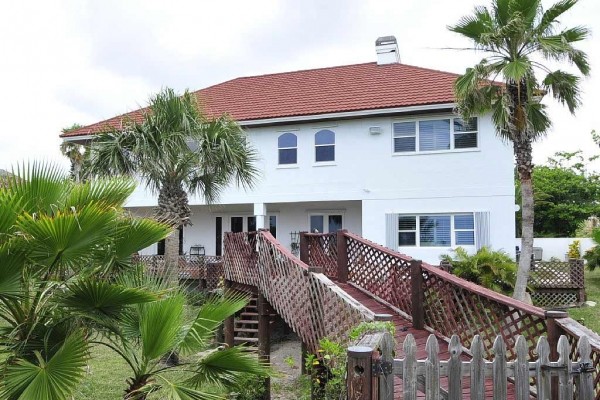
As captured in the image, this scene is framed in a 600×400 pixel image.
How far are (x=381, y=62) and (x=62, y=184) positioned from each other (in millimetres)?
17918

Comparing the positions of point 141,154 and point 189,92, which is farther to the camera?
point 189,92

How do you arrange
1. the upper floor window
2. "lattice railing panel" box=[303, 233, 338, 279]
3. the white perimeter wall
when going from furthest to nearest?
the white perimeter wall, the upper floor window, "lattice railing panel" box=[303, 233, 338, 279]

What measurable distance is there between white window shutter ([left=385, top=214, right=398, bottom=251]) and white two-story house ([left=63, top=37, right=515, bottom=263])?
3cm

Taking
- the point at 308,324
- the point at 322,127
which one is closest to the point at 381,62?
the point at 322,127

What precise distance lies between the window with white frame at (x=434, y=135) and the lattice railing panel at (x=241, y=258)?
666 centimetres

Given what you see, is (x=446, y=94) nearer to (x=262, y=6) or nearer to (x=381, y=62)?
(x=381, y=62)

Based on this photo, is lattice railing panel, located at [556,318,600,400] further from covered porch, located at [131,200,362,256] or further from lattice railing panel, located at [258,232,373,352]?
covered porch, located at [131,200,362,256]

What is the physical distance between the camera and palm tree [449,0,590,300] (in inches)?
467

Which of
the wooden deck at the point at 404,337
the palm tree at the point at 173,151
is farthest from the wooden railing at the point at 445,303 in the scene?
the palm tree at the point at 173,151

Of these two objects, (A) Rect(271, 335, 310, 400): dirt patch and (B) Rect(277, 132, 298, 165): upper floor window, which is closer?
(A) Rect(271, 335, 310, 400): dirt patch

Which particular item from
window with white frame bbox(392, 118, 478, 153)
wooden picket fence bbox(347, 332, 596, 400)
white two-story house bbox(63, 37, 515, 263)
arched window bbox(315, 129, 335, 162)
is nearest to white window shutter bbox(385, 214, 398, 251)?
white two-story house bbox(63, 37, 515, 263)

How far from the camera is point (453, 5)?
1425 cm

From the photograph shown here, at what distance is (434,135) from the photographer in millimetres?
16391

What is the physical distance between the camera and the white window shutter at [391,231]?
16594mm
